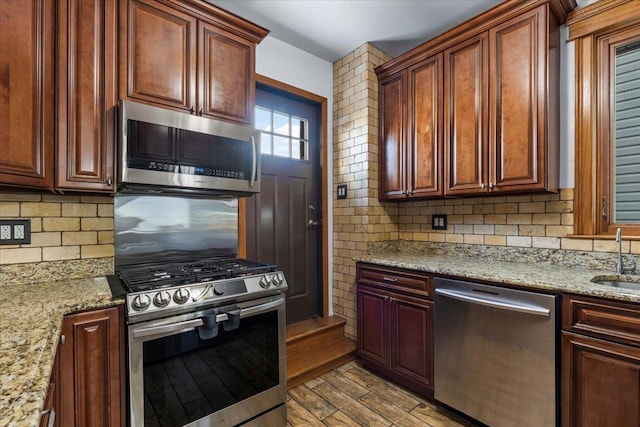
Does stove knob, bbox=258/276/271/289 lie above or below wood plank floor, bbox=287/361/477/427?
above

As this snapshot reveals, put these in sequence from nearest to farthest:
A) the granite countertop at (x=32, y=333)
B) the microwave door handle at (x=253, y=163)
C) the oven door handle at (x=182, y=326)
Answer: the granite countertop at (x=32, y=333)
the oven door handle at (x=182, y=326)
the microwave door handle at (x=253, y=163)

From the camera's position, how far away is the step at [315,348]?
2.42 meters

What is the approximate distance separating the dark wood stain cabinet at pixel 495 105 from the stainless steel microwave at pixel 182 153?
139cm

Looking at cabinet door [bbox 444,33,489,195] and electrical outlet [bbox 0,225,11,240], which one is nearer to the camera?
electrical outlet [bbox 0,225,11,240]

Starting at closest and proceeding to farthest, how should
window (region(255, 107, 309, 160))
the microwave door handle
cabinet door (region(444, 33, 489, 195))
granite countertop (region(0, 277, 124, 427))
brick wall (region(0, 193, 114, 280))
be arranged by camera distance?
granite countertop (region(0, 277, 124, 427)) → brick wall (region(0, 193, 114, 280)) → the microwave door handle → cabinet door (region(444, 33, 489, 195)) → window (region(255, 107, 309, 160))

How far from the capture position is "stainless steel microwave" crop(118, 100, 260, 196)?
1.61 metres

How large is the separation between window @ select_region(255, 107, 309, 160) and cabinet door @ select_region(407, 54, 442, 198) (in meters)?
1.01

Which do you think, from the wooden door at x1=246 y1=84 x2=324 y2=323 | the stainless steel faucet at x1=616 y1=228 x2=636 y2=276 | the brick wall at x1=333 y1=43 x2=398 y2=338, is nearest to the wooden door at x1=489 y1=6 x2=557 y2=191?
the stainless steel faucet at x1=616 y1=228 x2=636 y2=276

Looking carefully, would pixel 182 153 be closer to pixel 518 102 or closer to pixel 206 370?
pixel 206 370

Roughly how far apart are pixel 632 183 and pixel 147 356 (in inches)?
113

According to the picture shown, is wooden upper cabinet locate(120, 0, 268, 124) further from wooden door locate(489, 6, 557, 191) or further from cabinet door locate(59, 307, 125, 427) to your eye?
wooden door locate(489, 6, 557, 191)

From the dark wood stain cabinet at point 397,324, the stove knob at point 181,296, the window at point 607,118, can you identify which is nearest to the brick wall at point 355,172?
the dark wood stain cabinet at point 397,324

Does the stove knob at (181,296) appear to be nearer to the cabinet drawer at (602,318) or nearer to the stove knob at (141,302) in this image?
the stove knob at (141,302)

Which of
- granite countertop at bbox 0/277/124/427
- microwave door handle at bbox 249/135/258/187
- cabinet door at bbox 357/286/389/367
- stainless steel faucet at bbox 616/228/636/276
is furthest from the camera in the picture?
cabinet door at bbox 357/286/389/367
